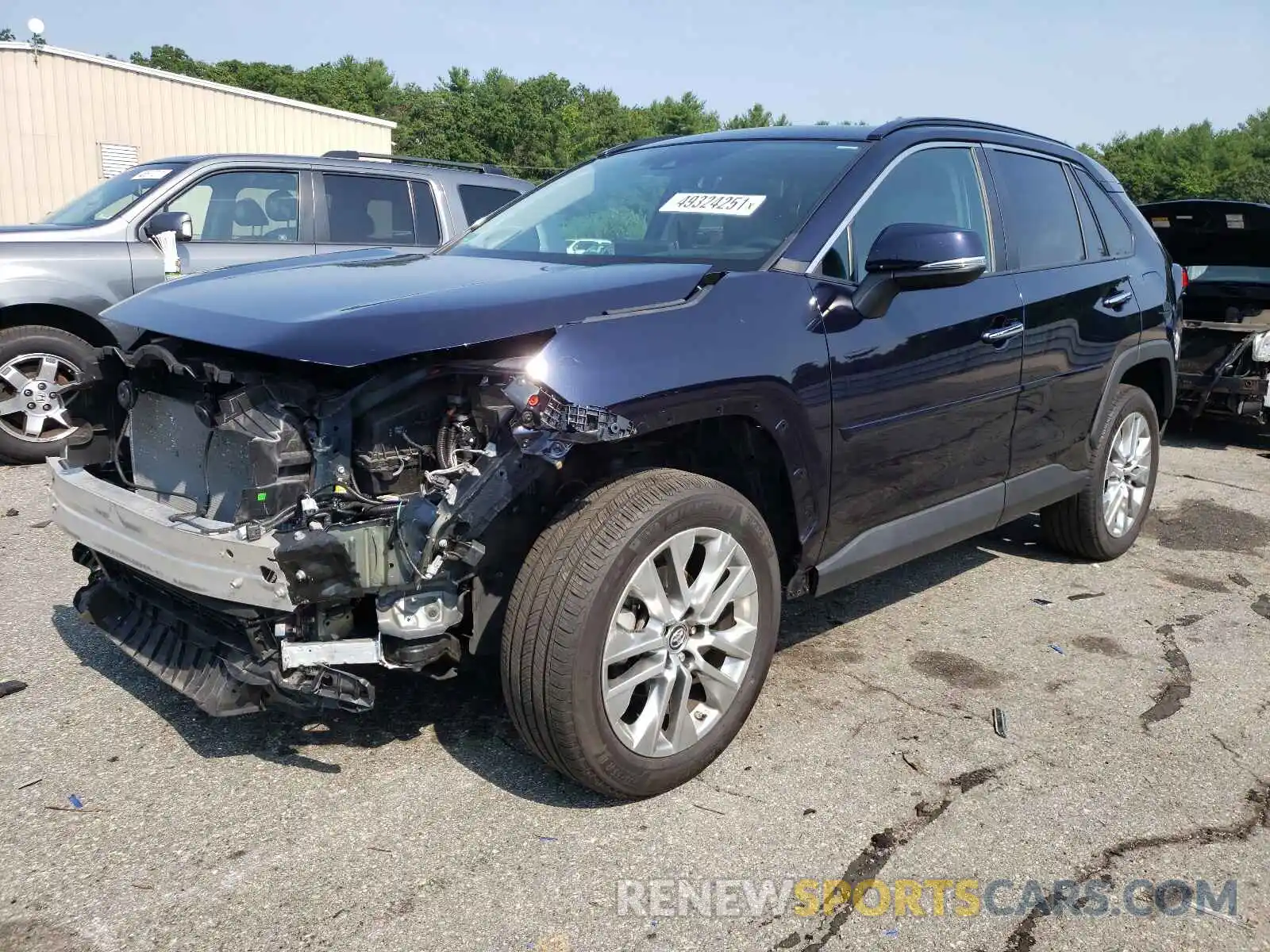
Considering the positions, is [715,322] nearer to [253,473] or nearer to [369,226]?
[253,473]

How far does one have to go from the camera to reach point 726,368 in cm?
286

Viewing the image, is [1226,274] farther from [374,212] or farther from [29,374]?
[29,374]

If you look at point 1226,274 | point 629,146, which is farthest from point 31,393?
point 1226,274

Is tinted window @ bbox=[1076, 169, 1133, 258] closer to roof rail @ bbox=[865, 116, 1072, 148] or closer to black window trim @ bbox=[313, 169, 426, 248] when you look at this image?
roof rail @ bbox=[865, 116, 1072, 148]

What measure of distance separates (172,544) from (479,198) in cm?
570

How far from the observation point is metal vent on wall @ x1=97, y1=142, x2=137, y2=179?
19.4 meters

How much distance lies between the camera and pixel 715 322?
290cm

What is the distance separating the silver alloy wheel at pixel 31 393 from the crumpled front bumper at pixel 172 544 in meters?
3.89

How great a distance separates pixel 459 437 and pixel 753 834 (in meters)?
1.28

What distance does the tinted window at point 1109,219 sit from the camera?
478 cm

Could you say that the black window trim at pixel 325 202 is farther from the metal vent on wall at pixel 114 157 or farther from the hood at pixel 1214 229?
the metal vent on wall at pixel 114 157

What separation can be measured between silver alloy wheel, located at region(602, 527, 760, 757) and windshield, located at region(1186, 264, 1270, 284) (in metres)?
7.17

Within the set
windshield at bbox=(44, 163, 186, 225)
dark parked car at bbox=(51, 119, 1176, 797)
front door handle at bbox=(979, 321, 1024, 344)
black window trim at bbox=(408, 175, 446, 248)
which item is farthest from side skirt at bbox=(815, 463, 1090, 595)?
windshield at bbox=(44, 163, 186, 225)

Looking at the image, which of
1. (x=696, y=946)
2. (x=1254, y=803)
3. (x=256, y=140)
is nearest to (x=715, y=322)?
(x=696, y=946)
